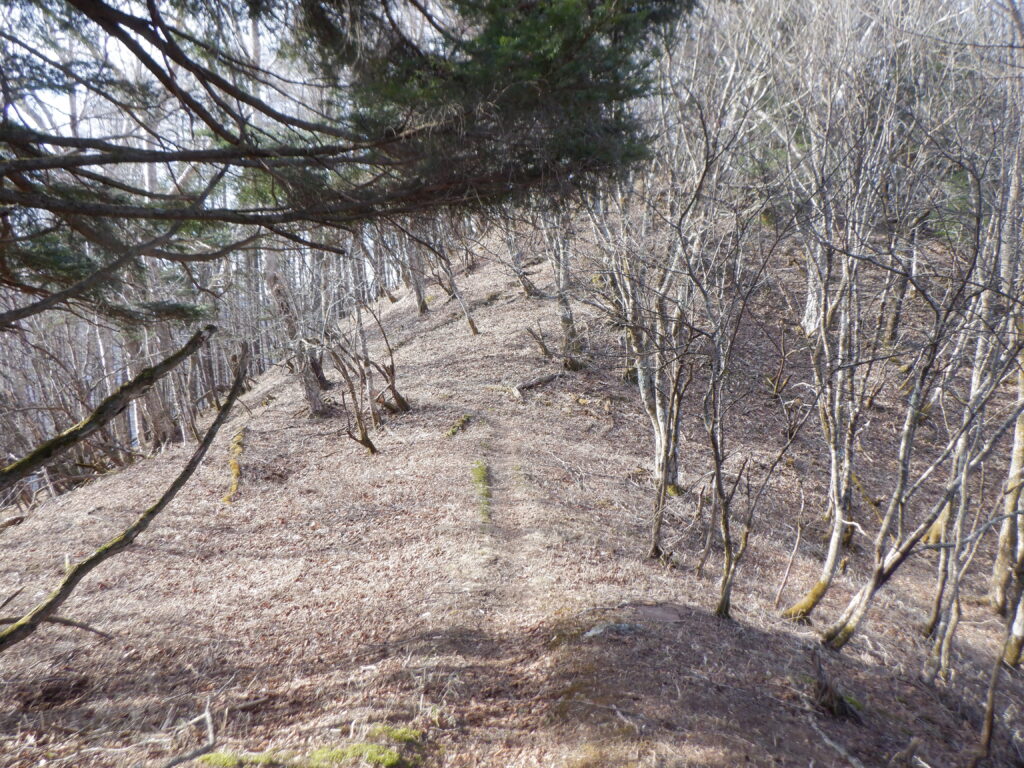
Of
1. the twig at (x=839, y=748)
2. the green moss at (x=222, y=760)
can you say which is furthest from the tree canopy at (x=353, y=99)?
the twig at (x=839, y=748)

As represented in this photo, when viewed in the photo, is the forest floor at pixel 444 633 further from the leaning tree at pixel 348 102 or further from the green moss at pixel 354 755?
the leaning tree at pixel 348 102

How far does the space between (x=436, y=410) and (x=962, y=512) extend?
7868 mm

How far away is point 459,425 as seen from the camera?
1007 cm

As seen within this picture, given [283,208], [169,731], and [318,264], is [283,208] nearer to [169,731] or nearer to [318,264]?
[169,731]

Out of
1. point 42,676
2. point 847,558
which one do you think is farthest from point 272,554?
point 847,558

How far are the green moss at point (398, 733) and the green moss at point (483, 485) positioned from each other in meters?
3.47

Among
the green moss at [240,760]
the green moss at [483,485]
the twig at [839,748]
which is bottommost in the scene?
the twig at [839,748]

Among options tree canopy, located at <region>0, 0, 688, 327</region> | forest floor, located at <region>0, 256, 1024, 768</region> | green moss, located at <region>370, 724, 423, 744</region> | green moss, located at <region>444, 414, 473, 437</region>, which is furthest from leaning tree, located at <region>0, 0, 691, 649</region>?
green moss, located at <region>444, 414, 473, 437</region>

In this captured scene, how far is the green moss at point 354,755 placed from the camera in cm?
292

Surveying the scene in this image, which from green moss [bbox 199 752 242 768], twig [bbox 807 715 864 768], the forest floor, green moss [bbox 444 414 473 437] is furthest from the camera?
green moss [bbox 444 414 473 437]

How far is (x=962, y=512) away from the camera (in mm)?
4582

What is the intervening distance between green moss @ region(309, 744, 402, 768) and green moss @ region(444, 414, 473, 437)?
22.1ft

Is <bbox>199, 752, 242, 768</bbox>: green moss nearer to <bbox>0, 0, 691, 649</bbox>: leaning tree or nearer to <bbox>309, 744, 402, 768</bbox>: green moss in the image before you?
<bbox>309, 744, 402, 768</bbox>: green moss

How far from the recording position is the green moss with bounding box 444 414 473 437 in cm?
975
